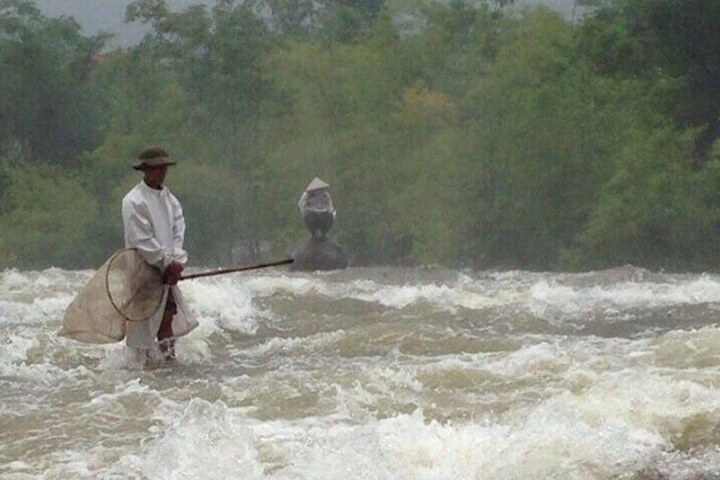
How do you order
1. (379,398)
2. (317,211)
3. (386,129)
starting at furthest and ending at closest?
(386,129)
(317,211)
(379,398)

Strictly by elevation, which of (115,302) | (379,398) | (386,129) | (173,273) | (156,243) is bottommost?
(386,129)

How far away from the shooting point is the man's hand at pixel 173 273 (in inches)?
329

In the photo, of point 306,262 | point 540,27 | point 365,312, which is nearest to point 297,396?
point 365,312

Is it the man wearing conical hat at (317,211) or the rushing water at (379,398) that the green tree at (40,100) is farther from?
the rushing water at (379,398)

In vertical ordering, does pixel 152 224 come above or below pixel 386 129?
above

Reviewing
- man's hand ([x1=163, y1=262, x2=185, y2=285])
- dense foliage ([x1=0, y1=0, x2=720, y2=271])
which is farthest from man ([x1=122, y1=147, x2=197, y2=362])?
dense foliage ([x1=0, y1=0, x2=720, y2=271])

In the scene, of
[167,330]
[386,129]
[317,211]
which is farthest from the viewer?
[386,129]

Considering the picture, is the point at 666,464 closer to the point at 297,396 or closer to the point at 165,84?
the point at 297,396

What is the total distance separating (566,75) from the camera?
30.4 m

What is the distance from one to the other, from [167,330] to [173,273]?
377 millimetres

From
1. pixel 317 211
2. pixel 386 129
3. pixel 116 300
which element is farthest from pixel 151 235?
pixel 386 129

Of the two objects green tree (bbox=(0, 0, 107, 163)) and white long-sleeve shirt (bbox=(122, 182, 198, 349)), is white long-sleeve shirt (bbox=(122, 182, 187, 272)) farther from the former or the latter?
green tree (bbox=(0, 0, 107, 163))

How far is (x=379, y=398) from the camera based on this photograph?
23.1ft

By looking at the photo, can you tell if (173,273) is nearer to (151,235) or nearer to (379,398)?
(151,235)
